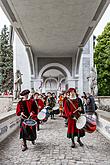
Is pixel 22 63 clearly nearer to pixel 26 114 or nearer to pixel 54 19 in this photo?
pixel 54 19

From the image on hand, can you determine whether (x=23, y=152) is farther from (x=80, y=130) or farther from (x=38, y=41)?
(x=38, y=41)

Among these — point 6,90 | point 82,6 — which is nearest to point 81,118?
point 82,6

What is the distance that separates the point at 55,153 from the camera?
5.64 metres

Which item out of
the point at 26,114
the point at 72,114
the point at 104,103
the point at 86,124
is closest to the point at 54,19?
the point at 72,114

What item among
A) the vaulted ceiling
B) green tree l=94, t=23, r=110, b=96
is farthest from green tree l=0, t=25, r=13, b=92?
the vaulted ceiling

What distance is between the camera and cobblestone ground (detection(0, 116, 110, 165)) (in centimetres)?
499

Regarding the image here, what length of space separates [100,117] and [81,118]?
2.77 meters

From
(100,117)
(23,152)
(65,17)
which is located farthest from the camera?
(65,17)

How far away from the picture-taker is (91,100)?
966 cm

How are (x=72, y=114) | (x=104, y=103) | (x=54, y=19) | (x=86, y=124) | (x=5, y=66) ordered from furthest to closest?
1. (x=5, y=66)
2. (x=104, y=103)
3. (x=54, y=19)
4. (x=72, y=114)
5. (x=86, y=124)

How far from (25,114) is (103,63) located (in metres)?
22.2

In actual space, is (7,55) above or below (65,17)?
above

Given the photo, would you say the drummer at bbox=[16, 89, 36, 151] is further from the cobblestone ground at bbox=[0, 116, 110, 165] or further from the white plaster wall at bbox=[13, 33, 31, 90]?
the white plaster wall at bbox=[13, 33, 31, 90]

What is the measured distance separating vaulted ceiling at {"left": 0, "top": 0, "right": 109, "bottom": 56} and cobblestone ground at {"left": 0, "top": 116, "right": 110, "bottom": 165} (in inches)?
202
